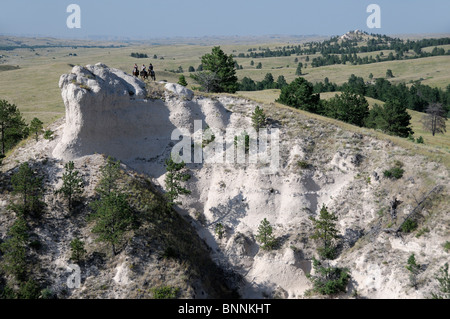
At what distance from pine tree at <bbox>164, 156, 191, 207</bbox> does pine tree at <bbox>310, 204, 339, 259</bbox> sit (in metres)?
12.4

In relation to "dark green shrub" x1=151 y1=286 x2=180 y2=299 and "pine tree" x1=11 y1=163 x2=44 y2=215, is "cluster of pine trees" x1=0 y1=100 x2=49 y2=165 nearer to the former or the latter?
"pine tree" x1=11 y1=163 x2=44 y2=215

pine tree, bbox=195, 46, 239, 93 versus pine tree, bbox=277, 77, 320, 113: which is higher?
pine tree, bbox=195, 46, 239, 93

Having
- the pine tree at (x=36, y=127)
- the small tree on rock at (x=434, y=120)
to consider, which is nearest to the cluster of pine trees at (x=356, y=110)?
the small tree on rock at (x=434, y=120)

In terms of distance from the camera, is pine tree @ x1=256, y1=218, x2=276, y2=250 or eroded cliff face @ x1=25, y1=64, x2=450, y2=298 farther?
pine tree @ x1=256, y1=218, x2=276, y2=250

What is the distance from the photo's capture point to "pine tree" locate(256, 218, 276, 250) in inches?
1356

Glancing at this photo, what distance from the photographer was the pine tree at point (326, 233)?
33.0 metres

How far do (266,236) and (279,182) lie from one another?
6.44 meters

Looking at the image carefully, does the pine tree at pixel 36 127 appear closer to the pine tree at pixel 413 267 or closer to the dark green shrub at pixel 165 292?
the dark green shrub at pixel 165 292

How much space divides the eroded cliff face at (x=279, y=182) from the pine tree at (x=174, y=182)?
1.17 m

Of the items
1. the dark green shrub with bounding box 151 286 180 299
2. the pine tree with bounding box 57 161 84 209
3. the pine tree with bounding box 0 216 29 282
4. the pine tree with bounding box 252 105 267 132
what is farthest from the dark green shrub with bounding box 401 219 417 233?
the pine tree with bounding box 0 216 29 282

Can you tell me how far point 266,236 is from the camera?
116 ft

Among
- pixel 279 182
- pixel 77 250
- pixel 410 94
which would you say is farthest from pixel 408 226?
pixel 410 94

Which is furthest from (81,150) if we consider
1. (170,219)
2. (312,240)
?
(312,240)

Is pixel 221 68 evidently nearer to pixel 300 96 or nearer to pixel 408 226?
pixel 300 96
